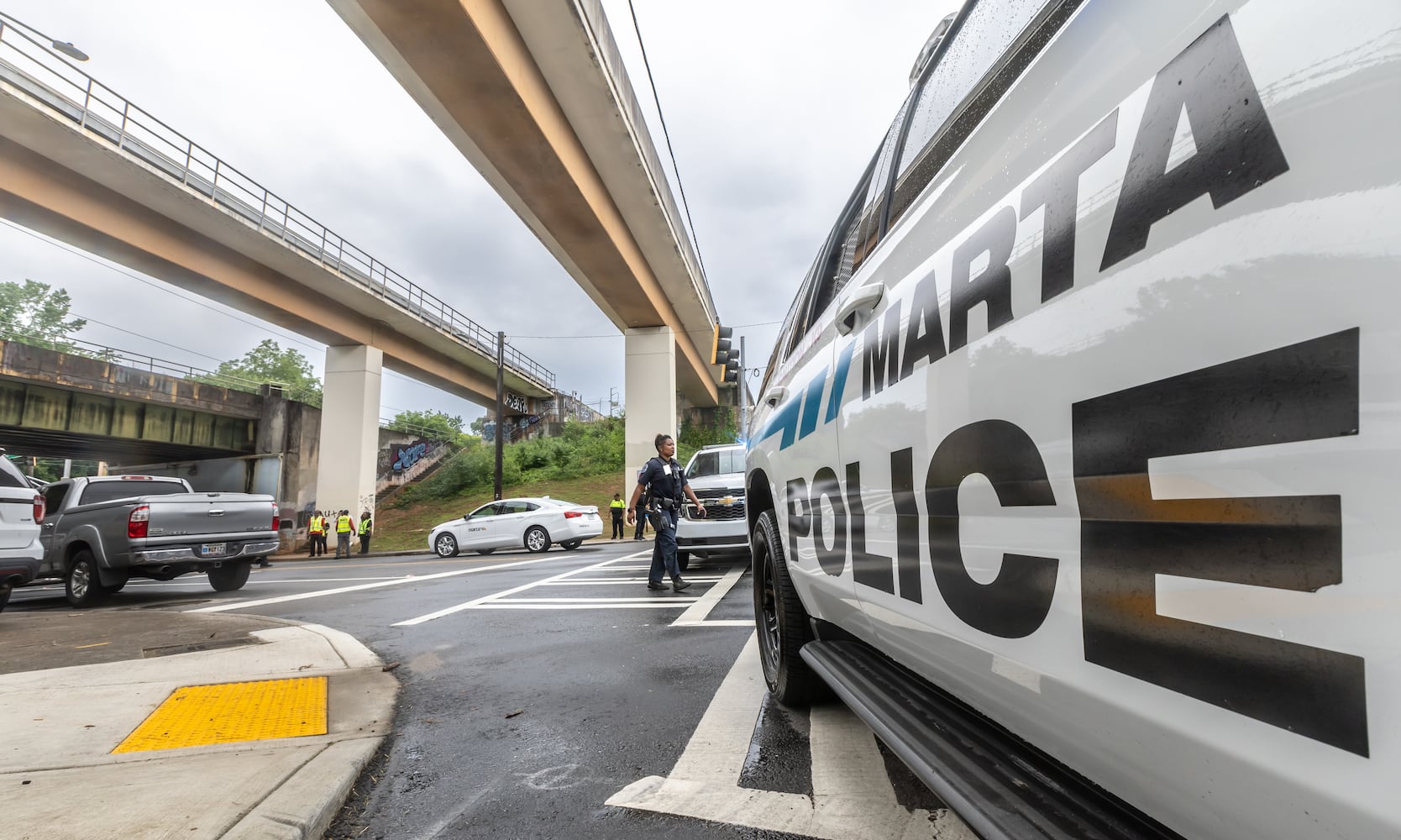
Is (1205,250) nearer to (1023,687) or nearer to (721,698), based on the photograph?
(1023,687)

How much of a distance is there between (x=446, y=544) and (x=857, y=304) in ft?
60.5

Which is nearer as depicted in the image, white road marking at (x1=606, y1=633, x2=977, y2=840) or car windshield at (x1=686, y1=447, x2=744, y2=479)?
white road marking at (x1=606, y1=633, x2=977, y2=840)

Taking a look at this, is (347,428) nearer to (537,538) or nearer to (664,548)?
(537,538)

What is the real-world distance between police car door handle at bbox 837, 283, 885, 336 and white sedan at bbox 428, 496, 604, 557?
1559cm

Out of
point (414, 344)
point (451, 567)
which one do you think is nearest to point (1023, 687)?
point (451, 567)

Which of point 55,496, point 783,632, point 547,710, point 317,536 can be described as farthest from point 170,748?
point 317,536

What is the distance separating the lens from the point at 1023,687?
1.25 m

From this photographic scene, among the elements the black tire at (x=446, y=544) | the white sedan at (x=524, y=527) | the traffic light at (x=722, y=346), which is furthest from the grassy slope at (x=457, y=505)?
the traffic light at (x=722, y=346)

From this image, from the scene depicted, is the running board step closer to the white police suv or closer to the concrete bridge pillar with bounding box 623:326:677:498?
the white police suv

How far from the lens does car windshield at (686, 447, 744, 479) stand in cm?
1045

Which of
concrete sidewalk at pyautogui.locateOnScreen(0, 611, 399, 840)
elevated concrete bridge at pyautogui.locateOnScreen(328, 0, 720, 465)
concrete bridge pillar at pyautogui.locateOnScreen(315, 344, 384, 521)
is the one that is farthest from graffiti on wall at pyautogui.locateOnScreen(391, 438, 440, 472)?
concrete sidewalk at pyautogui.locateOnScreen(0, 611, 399, 840)

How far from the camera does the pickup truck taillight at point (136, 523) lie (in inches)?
332

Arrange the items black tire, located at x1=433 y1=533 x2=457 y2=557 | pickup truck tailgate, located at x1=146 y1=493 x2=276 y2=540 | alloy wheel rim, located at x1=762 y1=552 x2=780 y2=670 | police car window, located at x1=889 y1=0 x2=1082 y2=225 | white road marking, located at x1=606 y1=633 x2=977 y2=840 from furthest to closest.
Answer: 1. black tire, located at x1=433 y1=533 x2=457 y2=557
2. pickup truck tailgate, located at x1=146 y1=493 x2=276 y2=540
3. alloy wheel rim, located at x1=762 y1=552 x2=780 y2=670
4. white road marking, located at x1=606 y1=633 x2=977 y2=840
5. police car window, located at x1=889 y1=0 x2=1082 y2=225

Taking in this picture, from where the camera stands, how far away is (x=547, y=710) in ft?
11.6
